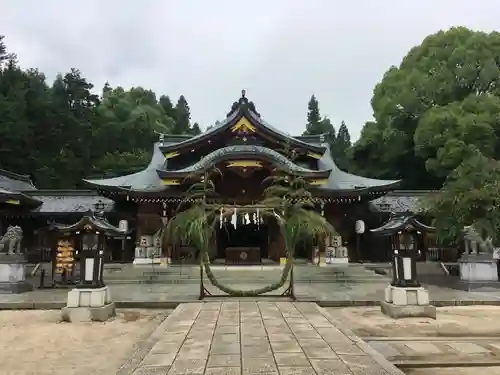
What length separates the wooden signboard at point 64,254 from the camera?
17.7 metres

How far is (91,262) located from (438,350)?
29.4ft

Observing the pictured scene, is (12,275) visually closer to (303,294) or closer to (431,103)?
(303,294)

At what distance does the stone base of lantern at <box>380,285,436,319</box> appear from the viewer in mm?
11555

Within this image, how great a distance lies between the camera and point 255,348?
289 inches

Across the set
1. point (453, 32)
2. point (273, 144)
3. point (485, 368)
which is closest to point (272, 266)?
point (273, 144)

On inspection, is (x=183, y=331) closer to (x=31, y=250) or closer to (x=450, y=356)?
(x=450, y=356)

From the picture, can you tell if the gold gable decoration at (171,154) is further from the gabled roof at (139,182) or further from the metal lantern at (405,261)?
the metal lantern at (405,261)

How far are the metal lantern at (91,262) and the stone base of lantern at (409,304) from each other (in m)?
7.94

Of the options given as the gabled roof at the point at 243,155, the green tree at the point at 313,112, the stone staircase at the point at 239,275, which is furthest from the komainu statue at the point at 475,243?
the green tree at the point at 313,112

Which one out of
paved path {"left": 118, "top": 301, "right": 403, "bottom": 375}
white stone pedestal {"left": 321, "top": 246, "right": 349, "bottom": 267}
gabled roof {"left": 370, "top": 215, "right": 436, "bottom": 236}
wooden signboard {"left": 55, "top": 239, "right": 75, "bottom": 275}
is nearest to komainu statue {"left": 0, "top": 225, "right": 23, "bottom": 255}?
wooden signboard {"left": 55, "top": 239, "right": 75, "bottom": 275}

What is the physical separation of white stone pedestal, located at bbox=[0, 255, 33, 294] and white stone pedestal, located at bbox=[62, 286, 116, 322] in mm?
6300

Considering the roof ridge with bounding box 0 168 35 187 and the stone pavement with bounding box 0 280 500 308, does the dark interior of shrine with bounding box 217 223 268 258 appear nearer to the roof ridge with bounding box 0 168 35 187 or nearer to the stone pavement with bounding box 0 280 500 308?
the stone pavement with bounding box 0 280 500 308

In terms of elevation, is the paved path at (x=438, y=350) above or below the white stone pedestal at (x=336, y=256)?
below

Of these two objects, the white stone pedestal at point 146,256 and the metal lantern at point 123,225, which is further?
the metal lantern at point 123,225
